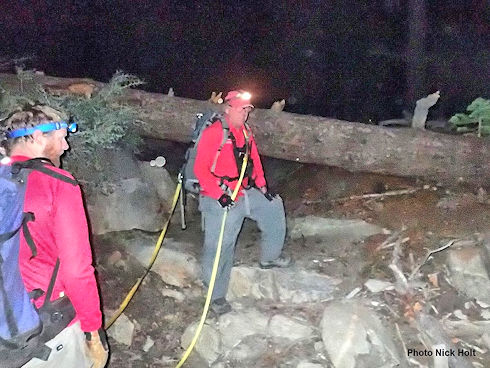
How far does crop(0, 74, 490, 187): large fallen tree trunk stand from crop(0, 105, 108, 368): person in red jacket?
181 inches

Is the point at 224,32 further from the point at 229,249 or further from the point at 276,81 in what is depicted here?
the point at 229,249

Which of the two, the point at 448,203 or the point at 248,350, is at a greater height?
the point at 448,203

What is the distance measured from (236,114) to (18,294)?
10.8 feet

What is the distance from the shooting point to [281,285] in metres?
6.04

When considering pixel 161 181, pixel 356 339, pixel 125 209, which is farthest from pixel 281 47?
pixel 356 339

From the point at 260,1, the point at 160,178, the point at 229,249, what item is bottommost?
the point at 229,249

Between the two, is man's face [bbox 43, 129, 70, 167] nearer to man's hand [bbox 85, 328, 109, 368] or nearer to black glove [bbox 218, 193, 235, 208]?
man's hand [bbox 85, 328, 109, 368]

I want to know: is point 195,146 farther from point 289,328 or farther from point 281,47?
point 281,47

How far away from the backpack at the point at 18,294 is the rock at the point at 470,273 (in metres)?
4.40

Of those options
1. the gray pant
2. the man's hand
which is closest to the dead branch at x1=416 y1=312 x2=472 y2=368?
the gray pant

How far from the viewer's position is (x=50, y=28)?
1738 centimetres

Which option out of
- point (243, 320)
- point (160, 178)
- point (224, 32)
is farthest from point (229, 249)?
point (224, 32)

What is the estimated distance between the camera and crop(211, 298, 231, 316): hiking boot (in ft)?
19.1

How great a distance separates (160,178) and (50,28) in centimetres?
1194
